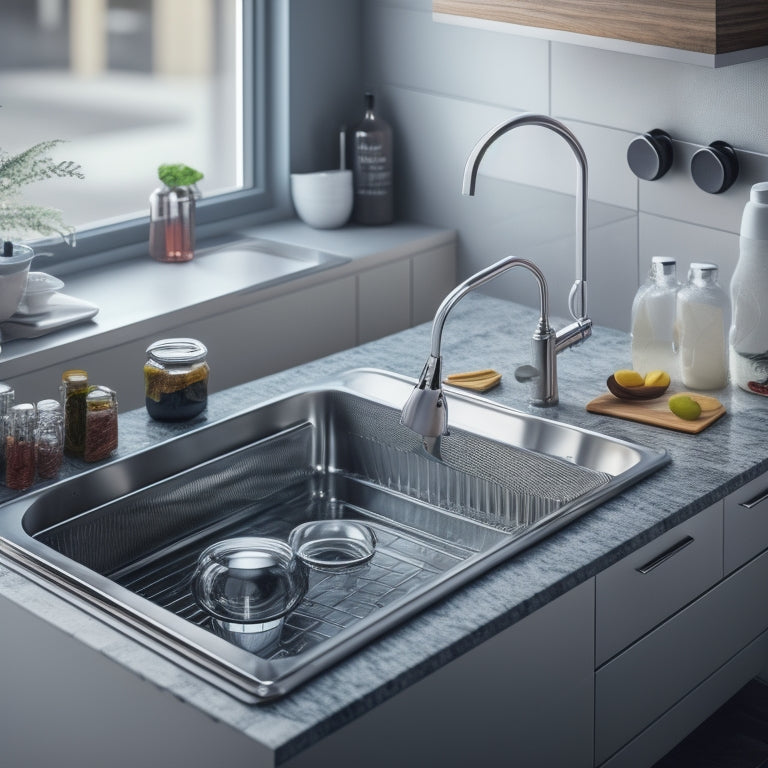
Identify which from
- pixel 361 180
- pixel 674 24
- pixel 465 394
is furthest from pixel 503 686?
pixel 361 180

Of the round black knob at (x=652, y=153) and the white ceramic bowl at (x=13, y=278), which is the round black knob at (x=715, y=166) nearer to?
the round black knob at (x=652, y=153)

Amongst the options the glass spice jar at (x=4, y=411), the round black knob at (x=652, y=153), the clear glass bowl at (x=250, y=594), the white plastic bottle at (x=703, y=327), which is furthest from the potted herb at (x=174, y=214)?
the clear glass bowl at (x=250, y=594)

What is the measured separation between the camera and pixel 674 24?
2213mm

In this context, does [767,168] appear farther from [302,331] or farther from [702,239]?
[302,331]

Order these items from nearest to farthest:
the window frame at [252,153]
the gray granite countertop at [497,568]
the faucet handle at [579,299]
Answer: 1. the gray granite countertop at [497,568]
2. the faucet handle at [579,299]
3. the window frame at [252,153]

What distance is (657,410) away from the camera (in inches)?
83.4

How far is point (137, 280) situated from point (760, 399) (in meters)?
1.35

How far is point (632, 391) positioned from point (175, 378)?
0.75m

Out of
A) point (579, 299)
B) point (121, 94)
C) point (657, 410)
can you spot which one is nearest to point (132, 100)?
point (121, 94)

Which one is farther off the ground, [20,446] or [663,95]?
[663,95]

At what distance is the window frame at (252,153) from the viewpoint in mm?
2969

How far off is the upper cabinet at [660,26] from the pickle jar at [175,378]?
37.3 inches

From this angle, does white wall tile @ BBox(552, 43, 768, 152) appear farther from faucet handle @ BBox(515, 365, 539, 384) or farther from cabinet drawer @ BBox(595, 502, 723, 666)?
cabinet drawer @ BBox(595, 502, 723, 666)

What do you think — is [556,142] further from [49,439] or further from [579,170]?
[49,439]
